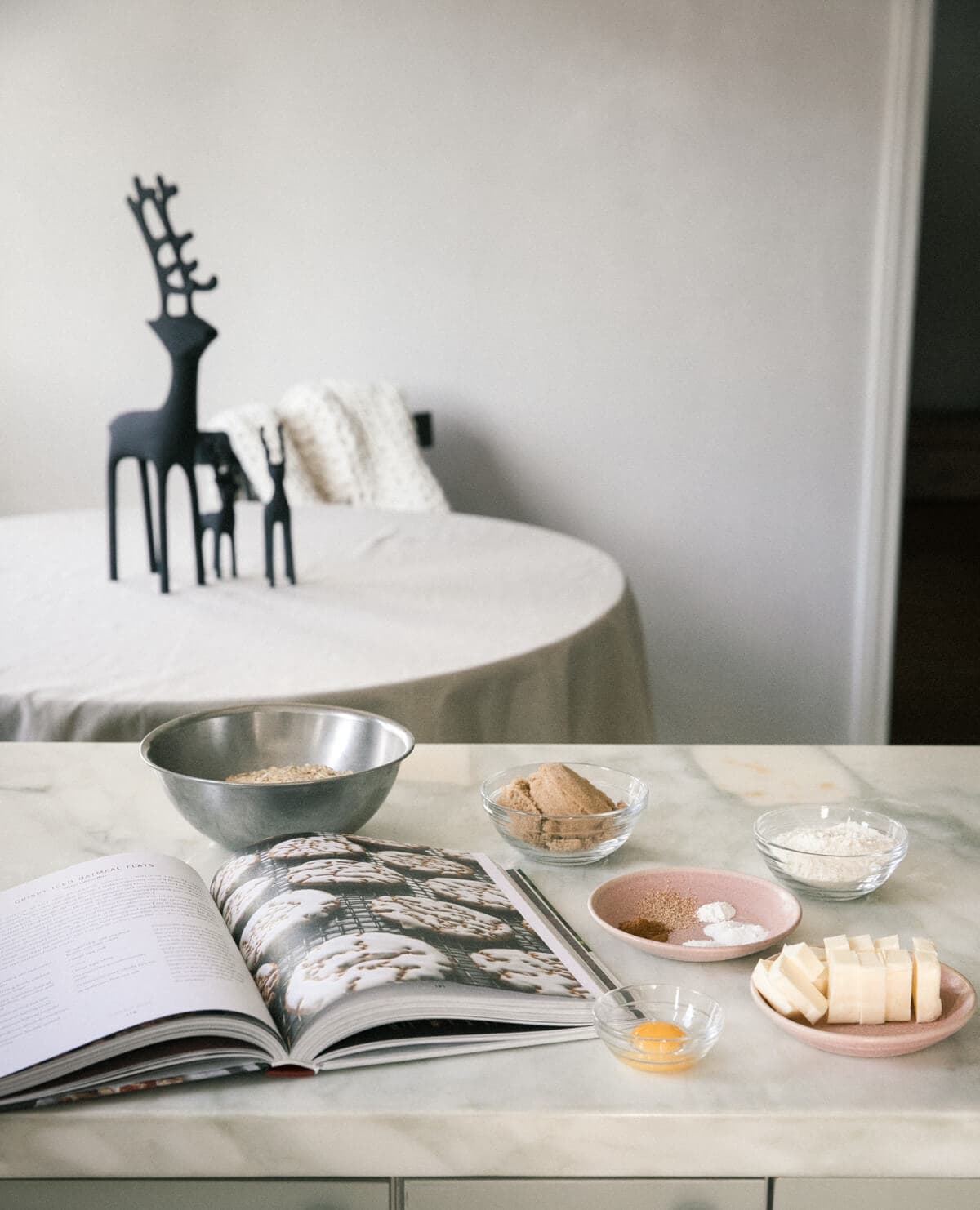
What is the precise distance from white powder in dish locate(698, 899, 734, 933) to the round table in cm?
76

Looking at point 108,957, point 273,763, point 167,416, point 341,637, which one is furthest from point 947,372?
point 108,957

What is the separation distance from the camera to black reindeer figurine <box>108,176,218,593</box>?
1.94 meters

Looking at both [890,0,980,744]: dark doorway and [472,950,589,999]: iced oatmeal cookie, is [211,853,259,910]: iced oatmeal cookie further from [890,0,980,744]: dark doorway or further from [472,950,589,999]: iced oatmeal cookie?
[890,0,980,744]: dark doorway

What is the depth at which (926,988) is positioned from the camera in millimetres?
707

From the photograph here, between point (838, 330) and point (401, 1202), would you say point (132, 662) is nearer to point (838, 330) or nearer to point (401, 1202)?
point (401, 1202)

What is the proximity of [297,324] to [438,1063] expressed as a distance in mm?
2960

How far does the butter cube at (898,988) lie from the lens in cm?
71

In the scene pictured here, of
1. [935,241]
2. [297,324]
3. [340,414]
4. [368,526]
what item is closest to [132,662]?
[368,526]

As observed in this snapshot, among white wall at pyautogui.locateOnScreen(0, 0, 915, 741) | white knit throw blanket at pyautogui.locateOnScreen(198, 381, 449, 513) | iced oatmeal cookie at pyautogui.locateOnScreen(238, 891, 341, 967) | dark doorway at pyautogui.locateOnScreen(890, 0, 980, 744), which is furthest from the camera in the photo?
dark doorway at pyautogui.locateOnScreen(890, 0, 980, 744)

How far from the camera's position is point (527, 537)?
2.49m

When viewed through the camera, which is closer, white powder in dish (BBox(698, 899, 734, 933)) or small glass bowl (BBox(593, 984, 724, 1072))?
small glass bowl (BBox(593, 984, 724, 1072))

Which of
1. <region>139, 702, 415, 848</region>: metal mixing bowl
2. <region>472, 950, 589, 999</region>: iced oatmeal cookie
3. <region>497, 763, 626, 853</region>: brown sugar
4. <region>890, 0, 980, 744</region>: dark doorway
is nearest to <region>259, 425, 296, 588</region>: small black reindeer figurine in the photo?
<region>139, 702, 415, 848</region>: metal mixing bowl

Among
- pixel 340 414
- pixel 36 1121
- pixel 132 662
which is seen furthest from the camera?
pixel 340 414

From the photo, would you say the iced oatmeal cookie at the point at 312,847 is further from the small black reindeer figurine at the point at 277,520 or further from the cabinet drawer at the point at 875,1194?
the small black reindeer figurine at the point at 277,520
